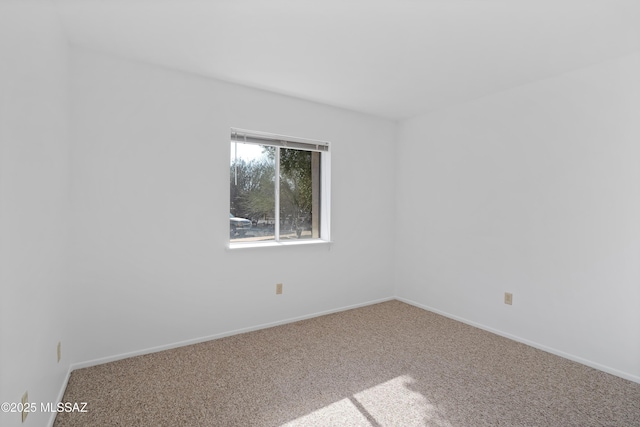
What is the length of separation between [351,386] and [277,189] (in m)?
2.00

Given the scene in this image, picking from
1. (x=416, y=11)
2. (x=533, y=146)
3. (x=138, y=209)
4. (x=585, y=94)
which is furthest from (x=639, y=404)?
(x=138, y=209)

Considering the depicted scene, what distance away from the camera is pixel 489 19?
201cm

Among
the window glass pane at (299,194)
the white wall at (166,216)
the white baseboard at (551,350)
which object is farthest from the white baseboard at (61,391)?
the white baseboard at (551,350)

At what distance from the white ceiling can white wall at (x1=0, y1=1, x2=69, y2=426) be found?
0.48 meters

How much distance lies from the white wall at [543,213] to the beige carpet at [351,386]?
33 cm

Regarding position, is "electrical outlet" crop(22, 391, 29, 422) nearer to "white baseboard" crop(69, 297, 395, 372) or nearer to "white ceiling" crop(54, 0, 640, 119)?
"white baseboard" crop(69, 297, 395, 372)

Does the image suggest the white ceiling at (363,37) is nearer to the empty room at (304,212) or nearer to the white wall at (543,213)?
the empty room at (304,212)

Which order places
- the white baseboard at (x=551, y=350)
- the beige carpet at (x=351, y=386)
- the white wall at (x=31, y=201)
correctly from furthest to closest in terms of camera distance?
the white baseboard at (x=551, y=350) < the beige carpet at (x=351, y=386) < the white wall at (x=31, y=201)

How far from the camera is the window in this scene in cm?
324

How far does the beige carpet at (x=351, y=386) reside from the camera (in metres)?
1.92

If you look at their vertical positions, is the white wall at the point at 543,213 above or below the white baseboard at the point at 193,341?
above

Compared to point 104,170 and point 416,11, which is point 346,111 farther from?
point 104,170

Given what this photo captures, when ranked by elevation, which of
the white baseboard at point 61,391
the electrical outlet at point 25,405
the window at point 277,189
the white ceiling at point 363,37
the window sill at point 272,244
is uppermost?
the white ceiling at point 363,37

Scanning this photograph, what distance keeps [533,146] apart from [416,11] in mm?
1788
